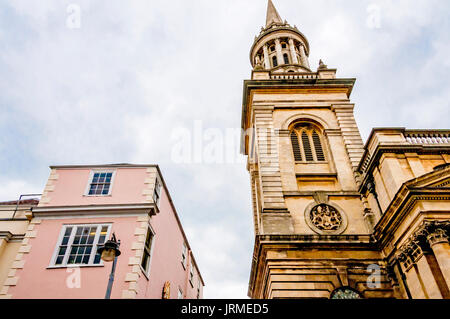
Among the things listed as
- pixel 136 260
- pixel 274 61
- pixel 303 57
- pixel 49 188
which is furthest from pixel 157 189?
pixel 303 57

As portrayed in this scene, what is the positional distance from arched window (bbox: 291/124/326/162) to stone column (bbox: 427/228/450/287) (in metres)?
8.81

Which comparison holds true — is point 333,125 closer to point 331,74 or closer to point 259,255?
point 331,74

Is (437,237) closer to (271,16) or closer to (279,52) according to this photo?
(279,52)

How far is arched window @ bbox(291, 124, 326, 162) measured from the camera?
19.9 m

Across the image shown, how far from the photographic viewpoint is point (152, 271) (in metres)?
16.3

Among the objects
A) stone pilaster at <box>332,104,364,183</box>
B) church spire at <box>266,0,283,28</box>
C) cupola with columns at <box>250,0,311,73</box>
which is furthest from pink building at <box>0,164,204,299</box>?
church spire at <box>266,0,283,28</box>

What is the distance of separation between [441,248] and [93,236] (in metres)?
14.3

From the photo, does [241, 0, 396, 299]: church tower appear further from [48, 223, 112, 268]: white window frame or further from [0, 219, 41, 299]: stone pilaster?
[0, 219, 41, 299]: stone pilaster

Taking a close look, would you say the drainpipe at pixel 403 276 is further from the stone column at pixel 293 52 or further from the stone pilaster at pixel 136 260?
the stone column at pixel 293 52

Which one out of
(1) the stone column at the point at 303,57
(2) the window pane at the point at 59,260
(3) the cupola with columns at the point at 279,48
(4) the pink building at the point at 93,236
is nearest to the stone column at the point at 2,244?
(4) the pink building at the point at 93,236

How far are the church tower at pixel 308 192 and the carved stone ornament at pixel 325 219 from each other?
5cm

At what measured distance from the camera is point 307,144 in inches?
813
